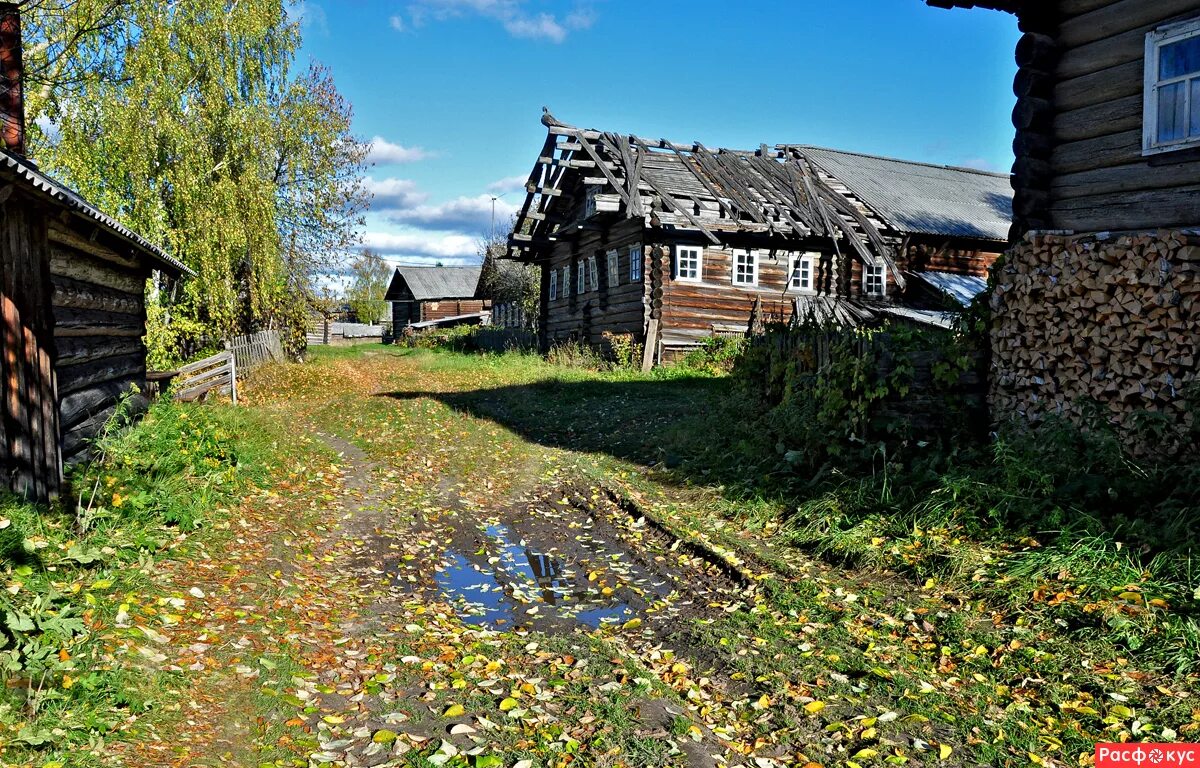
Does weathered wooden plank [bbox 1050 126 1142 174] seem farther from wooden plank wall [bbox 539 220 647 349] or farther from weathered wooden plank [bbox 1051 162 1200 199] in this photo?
wooden plank wall [bbox 539 220 647 349]

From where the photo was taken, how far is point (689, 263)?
23031 millimetres

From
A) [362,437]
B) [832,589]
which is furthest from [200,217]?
[832,589]

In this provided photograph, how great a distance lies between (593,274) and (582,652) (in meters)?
22.1

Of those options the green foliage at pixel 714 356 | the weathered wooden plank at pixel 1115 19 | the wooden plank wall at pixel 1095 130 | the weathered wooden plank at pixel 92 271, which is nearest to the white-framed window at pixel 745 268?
the green foliage at pixel 714 356

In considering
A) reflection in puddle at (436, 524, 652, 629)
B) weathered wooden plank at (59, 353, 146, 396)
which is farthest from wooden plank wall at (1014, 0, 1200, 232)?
weathered wooden plank at (59, 353, 146, 396)

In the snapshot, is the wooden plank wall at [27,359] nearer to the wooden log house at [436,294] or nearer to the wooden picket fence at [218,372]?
the wooden picket fence at [218,372]

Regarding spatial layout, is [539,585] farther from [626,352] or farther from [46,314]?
[626,352]

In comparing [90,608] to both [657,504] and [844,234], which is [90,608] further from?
[844,234]

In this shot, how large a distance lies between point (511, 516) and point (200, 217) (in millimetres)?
16312

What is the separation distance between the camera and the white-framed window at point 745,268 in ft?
76.8

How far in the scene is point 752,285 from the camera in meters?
23.5

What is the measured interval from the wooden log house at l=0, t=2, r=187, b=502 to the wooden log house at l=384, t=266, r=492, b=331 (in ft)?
167

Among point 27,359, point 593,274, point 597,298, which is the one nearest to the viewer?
point 27,359

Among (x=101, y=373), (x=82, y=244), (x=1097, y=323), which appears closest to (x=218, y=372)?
(x=101, y=373)
